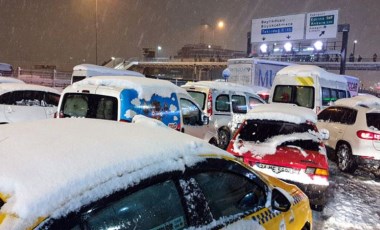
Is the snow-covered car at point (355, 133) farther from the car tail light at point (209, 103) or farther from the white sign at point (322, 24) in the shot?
the white sign at point (322, 24)

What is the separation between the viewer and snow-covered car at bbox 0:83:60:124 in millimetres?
9953

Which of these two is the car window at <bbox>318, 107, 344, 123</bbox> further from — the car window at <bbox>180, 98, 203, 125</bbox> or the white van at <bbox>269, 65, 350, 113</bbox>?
the car window at <bbox>180, 98, 203, 125</bbox>

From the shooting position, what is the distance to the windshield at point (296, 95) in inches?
521

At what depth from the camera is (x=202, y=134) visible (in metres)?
8.79

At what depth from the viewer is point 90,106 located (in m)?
6.66

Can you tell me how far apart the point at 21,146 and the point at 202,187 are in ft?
3.72

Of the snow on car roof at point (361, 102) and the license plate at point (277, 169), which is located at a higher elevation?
the snow on car roof at point (361, 102)

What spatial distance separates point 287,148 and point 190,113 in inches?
119

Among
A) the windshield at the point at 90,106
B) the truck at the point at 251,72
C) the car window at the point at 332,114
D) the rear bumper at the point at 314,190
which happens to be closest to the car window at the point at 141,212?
the rear bumper at the point at 314,190

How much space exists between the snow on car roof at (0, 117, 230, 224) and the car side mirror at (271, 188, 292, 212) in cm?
82

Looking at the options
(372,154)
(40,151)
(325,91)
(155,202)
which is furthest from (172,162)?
(325,91)

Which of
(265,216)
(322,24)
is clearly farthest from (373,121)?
(322,24)

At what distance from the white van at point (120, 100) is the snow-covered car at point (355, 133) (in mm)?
4280

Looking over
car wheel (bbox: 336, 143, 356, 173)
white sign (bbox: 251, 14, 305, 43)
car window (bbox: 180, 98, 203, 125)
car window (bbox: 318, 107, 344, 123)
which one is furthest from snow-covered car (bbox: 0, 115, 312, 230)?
white sign (bbox: 251, 14, 305, 43)
